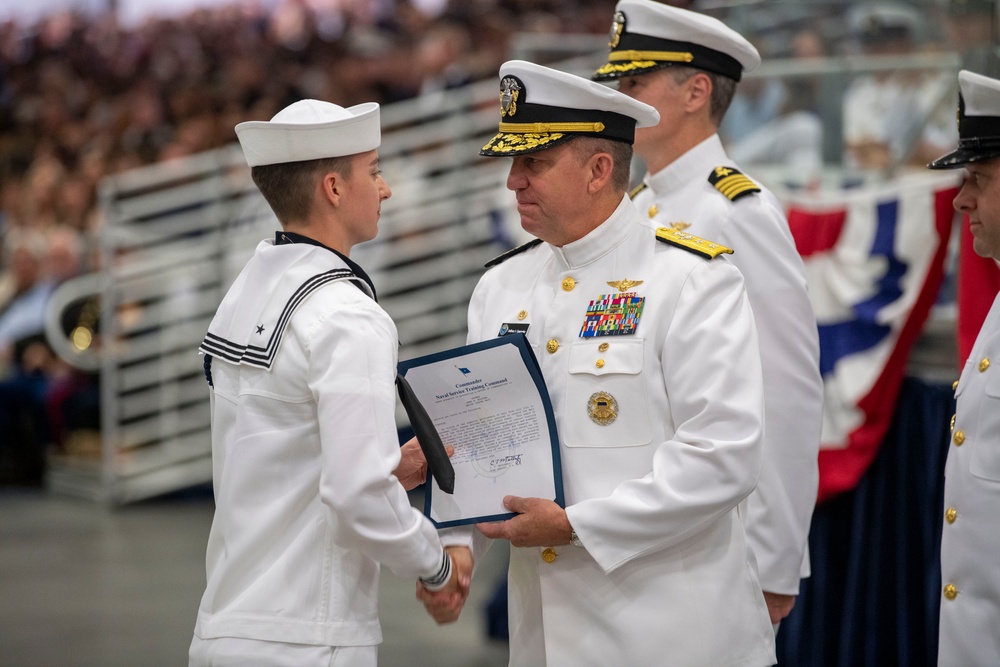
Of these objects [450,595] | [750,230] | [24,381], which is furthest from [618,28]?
[24,381]

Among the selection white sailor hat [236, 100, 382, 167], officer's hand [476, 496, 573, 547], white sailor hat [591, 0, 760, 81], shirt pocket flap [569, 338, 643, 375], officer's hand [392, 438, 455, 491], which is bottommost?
officer's hand [476, 496, 573, 547]

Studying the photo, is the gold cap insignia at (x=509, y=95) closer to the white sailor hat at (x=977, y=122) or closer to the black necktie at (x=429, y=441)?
the black necktie at (x=429, y=441)

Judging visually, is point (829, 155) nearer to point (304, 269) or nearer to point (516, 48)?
point (516, 48)

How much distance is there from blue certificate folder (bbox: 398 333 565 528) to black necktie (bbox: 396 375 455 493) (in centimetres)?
5

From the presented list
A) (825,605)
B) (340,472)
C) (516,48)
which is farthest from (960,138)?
(516,48)

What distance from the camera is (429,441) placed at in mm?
2035

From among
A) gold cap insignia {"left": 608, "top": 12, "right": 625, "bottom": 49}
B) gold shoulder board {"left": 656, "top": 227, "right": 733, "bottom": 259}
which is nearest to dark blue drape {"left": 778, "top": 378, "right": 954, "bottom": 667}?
gold cap insignia {"left": 608, "top": 12, "right": 625, "bottom": 49}

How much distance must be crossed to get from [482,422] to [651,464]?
0.30m

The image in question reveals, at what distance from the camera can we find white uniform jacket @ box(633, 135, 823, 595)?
2.47 m

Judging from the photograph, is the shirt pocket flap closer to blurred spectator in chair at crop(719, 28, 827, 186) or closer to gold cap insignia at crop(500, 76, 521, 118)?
gold cap insignia at crop(500, 76, 521, 118)

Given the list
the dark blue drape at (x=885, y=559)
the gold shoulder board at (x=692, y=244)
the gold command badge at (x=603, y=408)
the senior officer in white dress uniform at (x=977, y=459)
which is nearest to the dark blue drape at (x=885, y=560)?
the dark blue drape at (x=885, y=559)

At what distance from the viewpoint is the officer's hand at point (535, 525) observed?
197 cm

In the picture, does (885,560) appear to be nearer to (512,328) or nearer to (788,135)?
(512,328)

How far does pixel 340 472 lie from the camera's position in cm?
183
